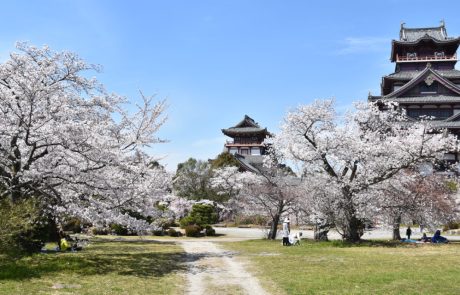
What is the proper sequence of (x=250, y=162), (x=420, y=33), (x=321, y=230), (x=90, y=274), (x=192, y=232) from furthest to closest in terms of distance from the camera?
(x=250, y=162) < (x=420, y=33) < (x=192, y=232) < (x=321, y=230) < (x=90, y=274)

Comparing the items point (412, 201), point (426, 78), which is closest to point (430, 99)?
point (426, 78)

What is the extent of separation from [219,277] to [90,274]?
394 cm

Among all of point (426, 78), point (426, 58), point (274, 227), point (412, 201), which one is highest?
point (426, 58)

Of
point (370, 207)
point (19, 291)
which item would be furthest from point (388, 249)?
point (19, 291)

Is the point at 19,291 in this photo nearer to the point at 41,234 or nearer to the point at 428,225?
the point at 41,234

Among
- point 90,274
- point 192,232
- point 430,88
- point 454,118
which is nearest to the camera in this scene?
point 90,274

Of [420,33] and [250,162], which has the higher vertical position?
[420,33]

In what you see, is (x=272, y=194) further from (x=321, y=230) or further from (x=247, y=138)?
(x=247, y=138)

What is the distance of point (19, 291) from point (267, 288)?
6.14 meters

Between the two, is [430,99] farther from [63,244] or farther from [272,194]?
[63,244]

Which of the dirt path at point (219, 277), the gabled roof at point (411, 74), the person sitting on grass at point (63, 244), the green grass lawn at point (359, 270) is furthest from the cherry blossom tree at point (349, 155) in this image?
the gabled roof at point (411, 74)

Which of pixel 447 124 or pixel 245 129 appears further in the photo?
pixel 245 129

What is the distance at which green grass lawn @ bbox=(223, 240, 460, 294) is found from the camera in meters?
11.4

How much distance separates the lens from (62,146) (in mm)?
15070
